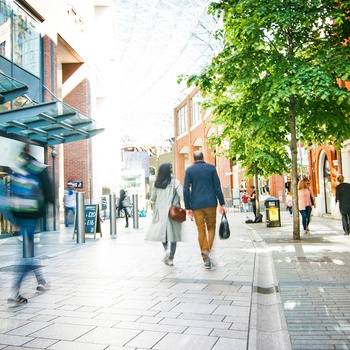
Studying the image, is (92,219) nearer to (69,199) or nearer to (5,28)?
(69,199)

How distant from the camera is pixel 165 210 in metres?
6.80

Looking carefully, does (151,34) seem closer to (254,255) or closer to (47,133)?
(47,133)

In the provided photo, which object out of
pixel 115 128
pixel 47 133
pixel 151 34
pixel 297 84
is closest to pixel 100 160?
pixel 115 128

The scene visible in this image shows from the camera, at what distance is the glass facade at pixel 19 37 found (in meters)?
13.3

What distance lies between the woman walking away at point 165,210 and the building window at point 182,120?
4618 cm

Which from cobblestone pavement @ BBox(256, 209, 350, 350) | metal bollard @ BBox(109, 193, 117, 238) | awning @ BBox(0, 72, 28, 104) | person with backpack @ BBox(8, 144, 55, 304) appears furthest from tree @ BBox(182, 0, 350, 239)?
person with backpack @ BBox(8, 144, 55, 304)

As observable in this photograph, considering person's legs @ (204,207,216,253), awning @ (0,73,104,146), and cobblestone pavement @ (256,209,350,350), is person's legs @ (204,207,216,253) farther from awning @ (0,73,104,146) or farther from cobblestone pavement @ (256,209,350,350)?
awning @ (0,73,104,146)

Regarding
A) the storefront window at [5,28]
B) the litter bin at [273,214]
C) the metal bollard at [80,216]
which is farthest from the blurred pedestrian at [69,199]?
the litter bin at [273,214]

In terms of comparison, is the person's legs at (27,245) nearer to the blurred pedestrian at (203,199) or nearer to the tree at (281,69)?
the blurred pedestrian at (203,199)

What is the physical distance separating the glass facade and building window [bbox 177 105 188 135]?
37.7m

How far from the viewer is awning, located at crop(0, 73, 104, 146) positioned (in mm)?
10828

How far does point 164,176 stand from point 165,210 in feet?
1.83

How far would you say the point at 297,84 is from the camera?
925cm

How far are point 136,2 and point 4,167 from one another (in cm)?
3177
